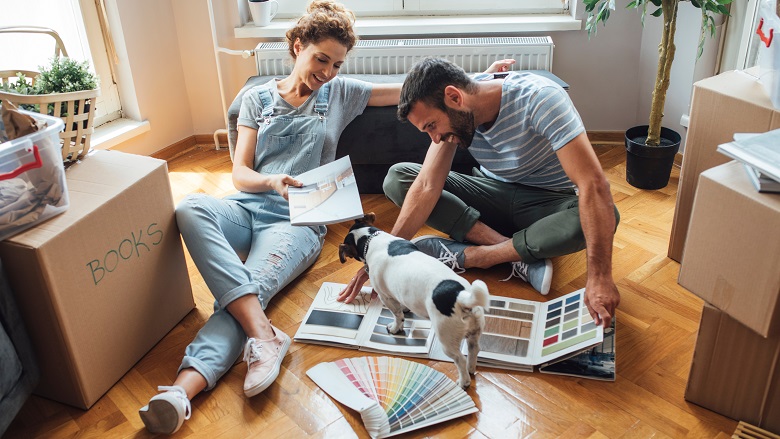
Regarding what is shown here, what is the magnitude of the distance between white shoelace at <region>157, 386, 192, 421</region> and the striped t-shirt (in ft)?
3.28

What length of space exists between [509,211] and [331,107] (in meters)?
0.64

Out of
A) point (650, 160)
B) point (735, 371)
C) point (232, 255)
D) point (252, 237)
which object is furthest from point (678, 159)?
point (232, 255)

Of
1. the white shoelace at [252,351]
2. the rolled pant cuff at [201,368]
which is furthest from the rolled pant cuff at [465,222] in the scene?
the rolled pant cuff at [201,368]

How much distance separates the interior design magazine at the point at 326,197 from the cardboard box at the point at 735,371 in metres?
0.85

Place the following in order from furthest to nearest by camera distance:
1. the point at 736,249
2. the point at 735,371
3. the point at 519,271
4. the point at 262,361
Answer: the point at 519,271, the point at 262,361, the point at 735,371, the point at 736,249

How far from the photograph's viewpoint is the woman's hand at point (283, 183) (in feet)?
6.48

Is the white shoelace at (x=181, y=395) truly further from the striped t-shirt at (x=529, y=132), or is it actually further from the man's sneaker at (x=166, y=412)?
the striped t-shirt at (x=529, y=132)

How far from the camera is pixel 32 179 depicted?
1505 mm

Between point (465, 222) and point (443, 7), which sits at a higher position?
point (443, 7)

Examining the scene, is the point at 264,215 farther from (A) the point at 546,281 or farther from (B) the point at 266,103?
(A) the point at 546,281

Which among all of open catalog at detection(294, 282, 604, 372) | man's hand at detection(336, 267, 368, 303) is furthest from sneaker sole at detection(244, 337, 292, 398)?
man's hand at detection(336, 267, 368, 303)

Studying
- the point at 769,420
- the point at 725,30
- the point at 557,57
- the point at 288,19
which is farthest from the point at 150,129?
the point at 769,420

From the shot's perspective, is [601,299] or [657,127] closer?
[601,299]

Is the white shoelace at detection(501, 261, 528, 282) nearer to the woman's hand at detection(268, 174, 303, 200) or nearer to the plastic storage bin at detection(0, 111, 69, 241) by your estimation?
the woman's hand at detection(268, 174, 303, 200)
